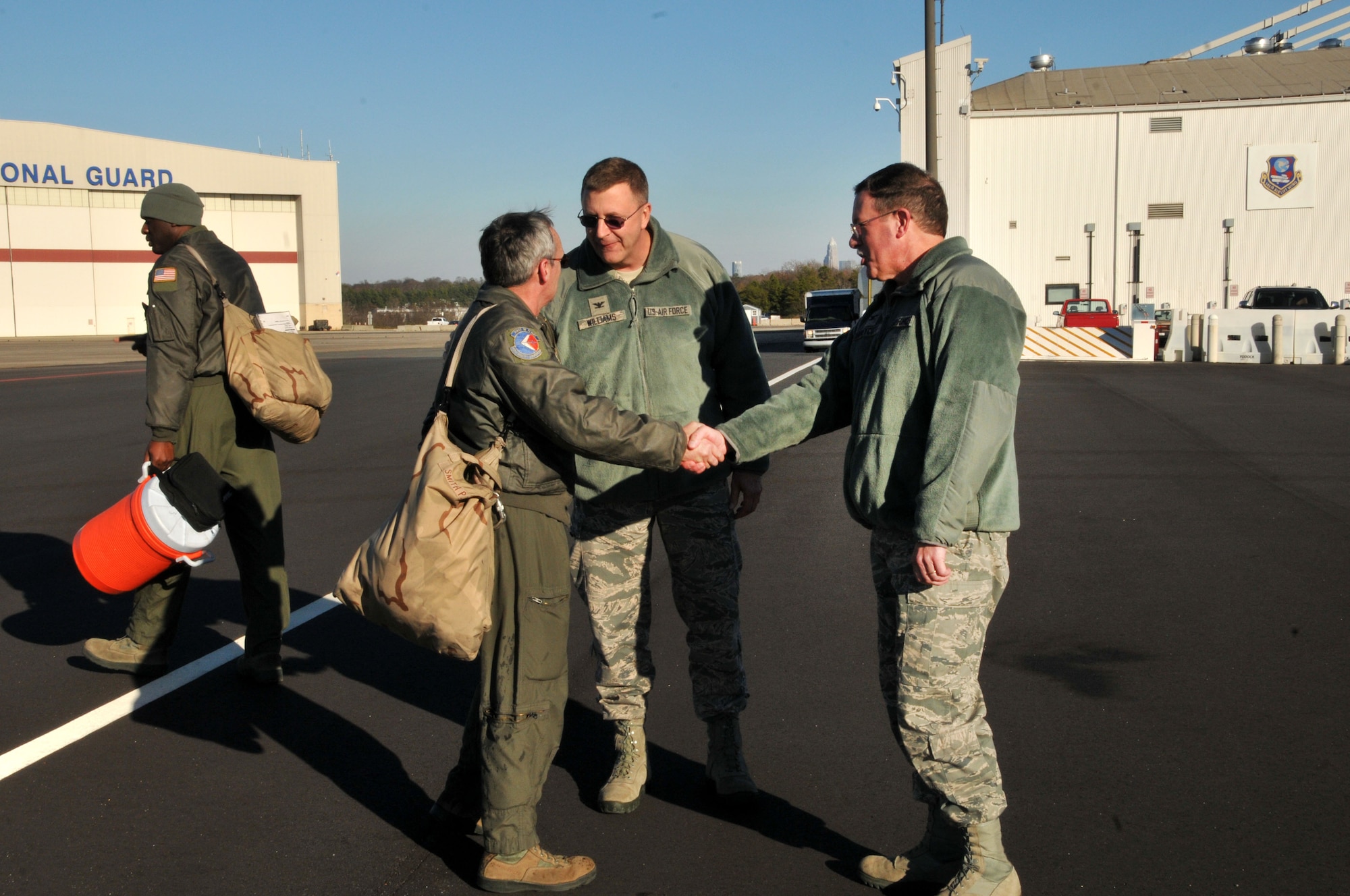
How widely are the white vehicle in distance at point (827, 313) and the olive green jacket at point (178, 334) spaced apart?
29.7 m

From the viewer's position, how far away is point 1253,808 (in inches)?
148

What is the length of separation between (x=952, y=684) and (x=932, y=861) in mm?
573

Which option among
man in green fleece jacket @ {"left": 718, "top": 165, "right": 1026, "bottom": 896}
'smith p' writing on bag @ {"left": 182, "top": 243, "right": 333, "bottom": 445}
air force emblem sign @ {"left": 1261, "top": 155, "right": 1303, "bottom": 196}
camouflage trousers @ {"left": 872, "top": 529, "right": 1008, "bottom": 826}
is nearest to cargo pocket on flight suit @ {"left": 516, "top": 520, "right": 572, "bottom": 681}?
man in green fleece jacket @ {"left": 718, "top": 165, "right": 1026, "bottom": 896}

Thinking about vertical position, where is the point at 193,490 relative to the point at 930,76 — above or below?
below

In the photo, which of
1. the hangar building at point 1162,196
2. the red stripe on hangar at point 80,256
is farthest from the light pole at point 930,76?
the red stripe on hangar at point 80,256

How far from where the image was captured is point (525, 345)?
3.20 m

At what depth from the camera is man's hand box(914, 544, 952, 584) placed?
3.02m

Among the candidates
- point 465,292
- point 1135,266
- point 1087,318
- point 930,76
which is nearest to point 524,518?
point 930,76

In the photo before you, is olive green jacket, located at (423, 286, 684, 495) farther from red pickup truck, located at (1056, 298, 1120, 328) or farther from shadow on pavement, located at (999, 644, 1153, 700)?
red pickup truck, located at (1056, 298, 1120, 328)

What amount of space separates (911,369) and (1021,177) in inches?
1760

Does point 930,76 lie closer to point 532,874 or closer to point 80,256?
point 532,874

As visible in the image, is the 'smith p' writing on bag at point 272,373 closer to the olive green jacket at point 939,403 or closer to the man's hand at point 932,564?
the olive green jacket at point 939,403

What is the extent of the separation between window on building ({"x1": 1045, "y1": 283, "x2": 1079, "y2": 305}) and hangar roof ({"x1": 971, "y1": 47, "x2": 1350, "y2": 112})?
689 cm

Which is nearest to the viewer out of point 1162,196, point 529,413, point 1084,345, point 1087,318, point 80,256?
point 529,413
